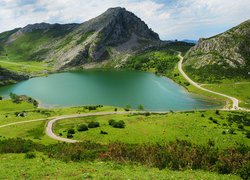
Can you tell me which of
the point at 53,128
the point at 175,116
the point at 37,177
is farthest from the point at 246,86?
the point at 37,177

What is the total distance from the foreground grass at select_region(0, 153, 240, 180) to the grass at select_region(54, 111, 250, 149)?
3958 centimetres

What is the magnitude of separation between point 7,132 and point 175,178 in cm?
7071

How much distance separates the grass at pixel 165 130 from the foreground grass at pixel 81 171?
1558 inches

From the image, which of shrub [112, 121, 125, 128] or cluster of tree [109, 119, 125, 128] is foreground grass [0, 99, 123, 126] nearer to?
cluster of tree [109, 119, 125, 128]

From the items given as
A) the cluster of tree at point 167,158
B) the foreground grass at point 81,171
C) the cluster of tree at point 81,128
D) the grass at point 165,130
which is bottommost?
the grass at point 165,130

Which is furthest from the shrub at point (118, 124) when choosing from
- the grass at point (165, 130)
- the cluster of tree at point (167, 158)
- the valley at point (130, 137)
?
the cluster of tree at point (167, 158)

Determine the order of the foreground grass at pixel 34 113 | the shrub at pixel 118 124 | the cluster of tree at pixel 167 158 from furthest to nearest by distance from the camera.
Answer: the foreground grass at pixel 34 113, the shrub at pixel 118 124, the cluster of tree at pixel 167 158

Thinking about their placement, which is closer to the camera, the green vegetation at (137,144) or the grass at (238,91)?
the green vegetation at (137,144)

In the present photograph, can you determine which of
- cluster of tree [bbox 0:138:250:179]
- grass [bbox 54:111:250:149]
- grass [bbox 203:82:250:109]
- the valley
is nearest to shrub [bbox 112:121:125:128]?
the valley

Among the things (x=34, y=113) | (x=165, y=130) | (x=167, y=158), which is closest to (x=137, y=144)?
(x=167, y=158)

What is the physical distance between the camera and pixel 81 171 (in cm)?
3684

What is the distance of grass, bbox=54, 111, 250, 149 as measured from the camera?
85438 mm

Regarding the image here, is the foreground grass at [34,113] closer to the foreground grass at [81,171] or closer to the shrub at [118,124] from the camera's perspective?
the shrub at [118,124]

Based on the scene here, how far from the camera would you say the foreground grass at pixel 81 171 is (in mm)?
34719
